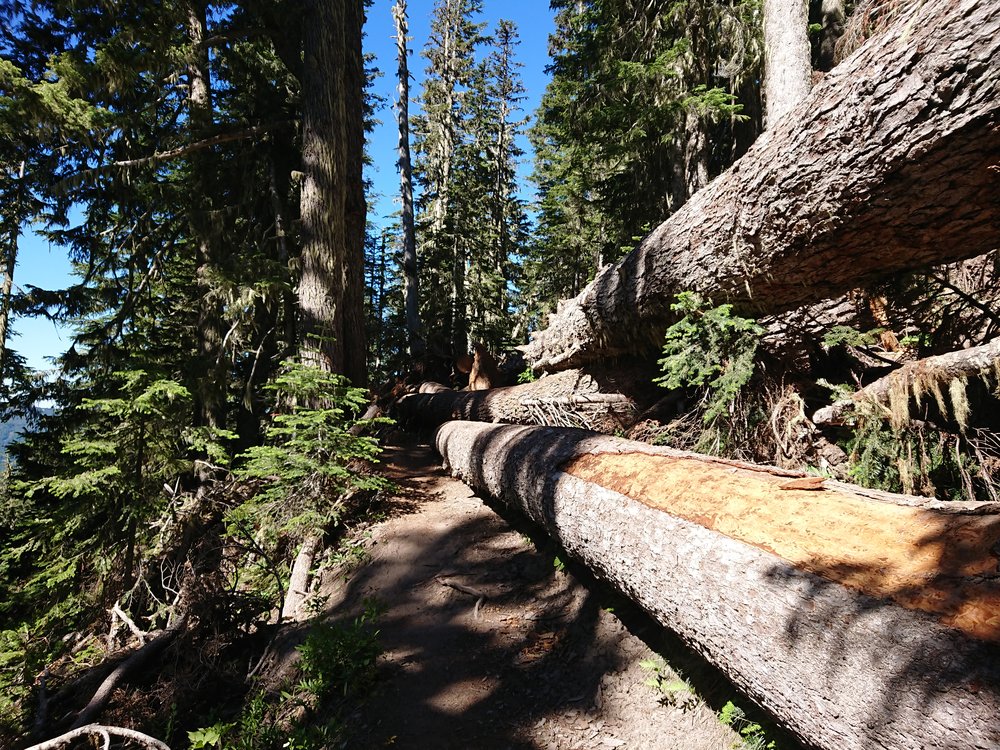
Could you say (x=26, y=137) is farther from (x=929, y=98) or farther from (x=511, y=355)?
(x=511, y=355)

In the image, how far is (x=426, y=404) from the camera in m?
11.2

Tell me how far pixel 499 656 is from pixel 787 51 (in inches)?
371

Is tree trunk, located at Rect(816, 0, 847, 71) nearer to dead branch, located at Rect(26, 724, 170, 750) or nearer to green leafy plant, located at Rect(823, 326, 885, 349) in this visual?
green leafy plant, located at Rect(823, 326, 885, 349)

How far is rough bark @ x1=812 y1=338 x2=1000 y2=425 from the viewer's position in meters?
3.01

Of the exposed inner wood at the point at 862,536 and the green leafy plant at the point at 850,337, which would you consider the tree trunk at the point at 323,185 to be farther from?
the green leafy plant at the point at 850,337

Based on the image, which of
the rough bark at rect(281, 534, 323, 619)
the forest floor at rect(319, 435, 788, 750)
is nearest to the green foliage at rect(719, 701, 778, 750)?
the forest floor at rect(319, 435, 788, 750)

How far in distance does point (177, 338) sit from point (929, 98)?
11.5 meters

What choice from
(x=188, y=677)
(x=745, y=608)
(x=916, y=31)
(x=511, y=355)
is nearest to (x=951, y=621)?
(x=745, y=608)

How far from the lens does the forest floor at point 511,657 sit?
273cm

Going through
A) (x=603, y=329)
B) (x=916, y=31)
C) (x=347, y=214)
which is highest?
(x=347, y=214)

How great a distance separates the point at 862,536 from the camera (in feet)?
6.52

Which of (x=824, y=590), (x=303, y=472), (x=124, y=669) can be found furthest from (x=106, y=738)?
(x=824, y=590)

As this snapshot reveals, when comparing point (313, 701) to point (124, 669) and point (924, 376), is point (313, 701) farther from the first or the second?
point (924, 376)

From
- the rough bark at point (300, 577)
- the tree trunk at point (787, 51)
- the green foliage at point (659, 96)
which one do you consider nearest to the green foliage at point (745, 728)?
the rough bark at point (300, 577)
